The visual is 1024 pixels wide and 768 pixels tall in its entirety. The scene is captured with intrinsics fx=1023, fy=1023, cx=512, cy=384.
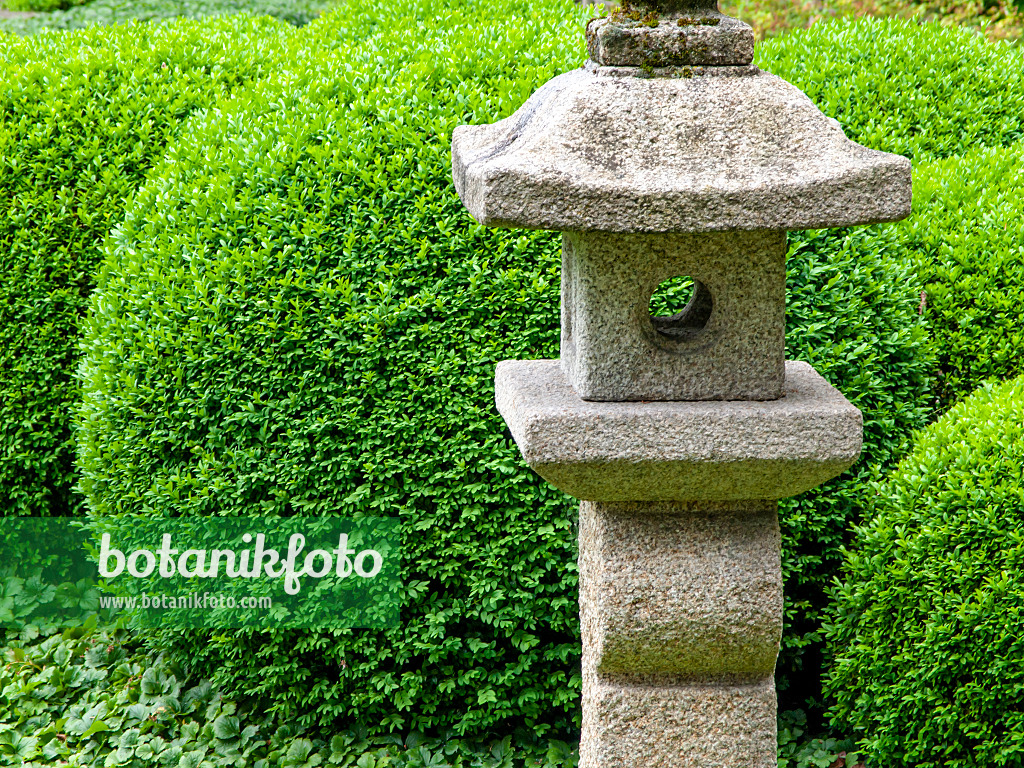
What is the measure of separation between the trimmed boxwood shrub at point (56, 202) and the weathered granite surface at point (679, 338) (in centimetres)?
290

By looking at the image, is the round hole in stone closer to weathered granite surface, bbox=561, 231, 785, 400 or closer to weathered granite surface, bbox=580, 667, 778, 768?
weathered granite surface, bbox=561, 231, 785, 400

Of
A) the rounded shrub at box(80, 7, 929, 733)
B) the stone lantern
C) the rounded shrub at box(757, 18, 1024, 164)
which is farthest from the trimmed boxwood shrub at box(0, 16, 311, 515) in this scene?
the stone lantern

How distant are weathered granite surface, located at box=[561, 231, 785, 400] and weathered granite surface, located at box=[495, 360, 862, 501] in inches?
2.1

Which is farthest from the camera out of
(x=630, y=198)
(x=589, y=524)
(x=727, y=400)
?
(x=589, y=524)

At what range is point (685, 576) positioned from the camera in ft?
7.75

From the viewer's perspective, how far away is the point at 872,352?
330 centimetres

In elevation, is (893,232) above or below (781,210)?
below

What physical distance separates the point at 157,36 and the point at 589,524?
3640 millimetres

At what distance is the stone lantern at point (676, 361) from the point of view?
1845mm

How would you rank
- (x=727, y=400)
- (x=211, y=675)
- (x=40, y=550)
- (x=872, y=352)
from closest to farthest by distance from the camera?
Result: (x=727, y=400) < (x=872, y=352) < (x=211, y=675) < (x=40, y=550)

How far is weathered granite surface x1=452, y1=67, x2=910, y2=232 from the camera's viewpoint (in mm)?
1826

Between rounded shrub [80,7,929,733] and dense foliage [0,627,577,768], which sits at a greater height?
rounded shrub [80,7,929,733]

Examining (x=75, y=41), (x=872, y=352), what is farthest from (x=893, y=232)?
(x=75, y=41)

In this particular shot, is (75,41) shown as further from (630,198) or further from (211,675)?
(630,198)
